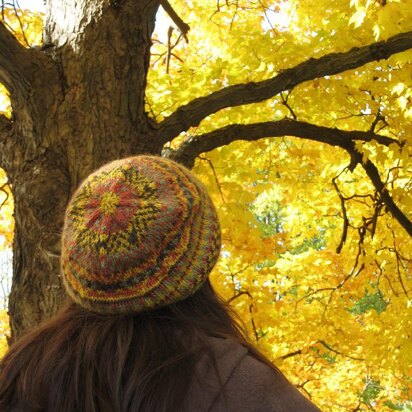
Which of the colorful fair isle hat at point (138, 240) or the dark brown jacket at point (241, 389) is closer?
the dark brown jacket at point (241, 389)

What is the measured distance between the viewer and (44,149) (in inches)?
91.0

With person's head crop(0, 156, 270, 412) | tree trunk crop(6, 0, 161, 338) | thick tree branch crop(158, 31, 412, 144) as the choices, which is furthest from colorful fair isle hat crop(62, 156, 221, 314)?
thick tree branch crop(158, 31, 412, 144)

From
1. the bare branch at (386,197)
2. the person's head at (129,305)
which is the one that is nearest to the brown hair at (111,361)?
the person's head at (129,305)

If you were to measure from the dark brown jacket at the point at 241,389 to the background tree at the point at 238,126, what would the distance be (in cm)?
133

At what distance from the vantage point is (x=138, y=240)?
3.51 feet

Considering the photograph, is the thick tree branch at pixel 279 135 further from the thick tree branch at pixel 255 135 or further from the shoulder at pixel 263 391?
the shoulder at pixel 263 391

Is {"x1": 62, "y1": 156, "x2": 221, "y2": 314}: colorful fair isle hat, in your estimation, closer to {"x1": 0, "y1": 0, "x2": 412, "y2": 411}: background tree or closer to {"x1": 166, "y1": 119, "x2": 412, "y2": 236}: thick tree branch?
{"x1": 0, "y1": 0, "x2": 412, "y2": 411}: background tree

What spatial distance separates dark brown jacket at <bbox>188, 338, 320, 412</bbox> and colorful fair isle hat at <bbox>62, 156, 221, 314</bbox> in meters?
0.18

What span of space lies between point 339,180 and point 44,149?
10.7ft

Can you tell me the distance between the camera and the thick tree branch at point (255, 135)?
108 inches

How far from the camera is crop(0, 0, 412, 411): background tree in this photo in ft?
7.59

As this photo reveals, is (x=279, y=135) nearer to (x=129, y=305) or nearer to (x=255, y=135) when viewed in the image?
(x=255, y=135)

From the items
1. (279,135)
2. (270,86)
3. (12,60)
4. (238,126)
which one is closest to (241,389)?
(12,60)

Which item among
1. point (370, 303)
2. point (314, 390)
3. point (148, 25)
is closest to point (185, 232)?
point (148, 25)
